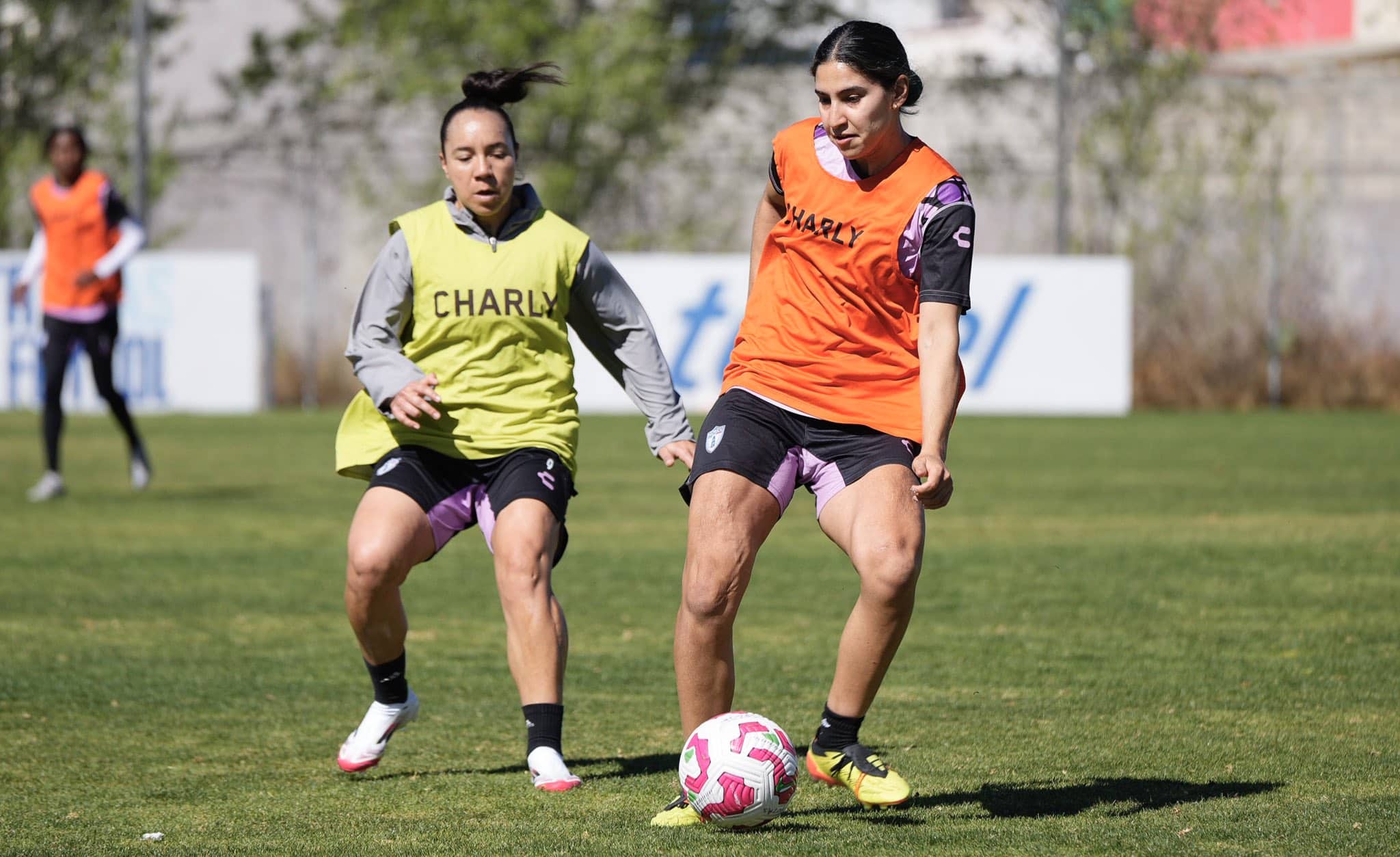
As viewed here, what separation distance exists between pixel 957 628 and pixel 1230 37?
69.0 feet

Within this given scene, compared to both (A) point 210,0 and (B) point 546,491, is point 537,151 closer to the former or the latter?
(A) point 210,0

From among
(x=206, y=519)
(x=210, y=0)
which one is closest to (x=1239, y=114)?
(x=210, y=0)

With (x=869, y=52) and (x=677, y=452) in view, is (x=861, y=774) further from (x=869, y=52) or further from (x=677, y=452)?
(x=869, y=52)

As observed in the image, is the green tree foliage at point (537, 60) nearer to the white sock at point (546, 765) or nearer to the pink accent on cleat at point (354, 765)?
the pink accent on cleat at point (354, 765)

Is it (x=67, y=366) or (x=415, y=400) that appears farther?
(x=67, y=366)

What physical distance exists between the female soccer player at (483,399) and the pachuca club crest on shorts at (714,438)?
1.29 feet

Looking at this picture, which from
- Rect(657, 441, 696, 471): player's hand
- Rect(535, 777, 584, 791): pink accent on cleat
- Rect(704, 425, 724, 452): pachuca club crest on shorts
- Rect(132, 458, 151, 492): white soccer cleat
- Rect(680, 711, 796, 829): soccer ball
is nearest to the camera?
Rect(680, 711, 796, 829): soccer ball

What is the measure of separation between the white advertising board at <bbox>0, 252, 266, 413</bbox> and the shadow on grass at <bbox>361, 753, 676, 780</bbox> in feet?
50.8

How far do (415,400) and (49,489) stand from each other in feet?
26.5

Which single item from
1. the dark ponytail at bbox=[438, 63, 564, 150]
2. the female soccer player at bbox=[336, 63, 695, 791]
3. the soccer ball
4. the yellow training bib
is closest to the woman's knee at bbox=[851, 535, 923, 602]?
the soccer ball

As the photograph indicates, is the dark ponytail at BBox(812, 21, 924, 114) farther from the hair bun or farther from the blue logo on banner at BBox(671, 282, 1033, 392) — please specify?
the blue logo on banner at BBox(671, 282, 1033, 392)

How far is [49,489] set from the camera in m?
12.4

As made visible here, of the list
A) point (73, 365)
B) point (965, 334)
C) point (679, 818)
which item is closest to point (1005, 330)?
point (965, 334)

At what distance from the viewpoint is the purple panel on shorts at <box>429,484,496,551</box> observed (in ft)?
17.6
